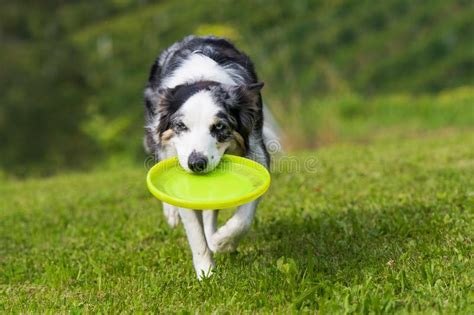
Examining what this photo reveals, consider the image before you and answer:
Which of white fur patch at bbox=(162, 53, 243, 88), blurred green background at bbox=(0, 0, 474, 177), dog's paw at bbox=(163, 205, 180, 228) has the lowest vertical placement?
blurred green background at bbox=(0, 0, 474, 177)

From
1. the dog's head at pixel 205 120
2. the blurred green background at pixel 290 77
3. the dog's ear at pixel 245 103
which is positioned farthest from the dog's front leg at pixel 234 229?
the blurred green background at pixel 290 77

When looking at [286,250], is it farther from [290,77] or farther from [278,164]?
[290,77]

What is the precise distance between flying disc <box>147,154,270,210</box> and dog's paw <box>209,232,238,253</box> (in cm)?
44

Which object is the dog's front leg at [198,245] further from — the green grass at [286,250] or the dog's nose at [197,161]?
the dog's nose at [197,161]

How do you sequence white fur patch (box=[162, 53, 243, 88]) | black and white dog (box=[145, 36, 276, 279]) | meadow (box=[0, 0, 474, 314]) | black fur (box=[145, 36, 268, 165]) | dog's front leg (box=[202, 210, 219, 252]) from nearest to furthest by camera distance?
meadow (box=[0, 0, 474, 314])
black and white dog (box=[145, 36, 276, 279])
black fur (box=[145, 36, 268, 165])
white fur patch (box=[162, 53, 243, 88])
dog's front leg (box=[202, 210, 219, 252])

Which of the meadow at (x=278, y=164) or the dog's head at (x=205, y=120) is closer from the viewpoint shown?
→ the meadow at (x=278, y=164)

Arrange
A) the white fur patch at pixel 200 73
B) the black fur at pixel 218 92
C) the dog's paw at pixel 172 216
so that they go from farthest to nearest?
the dog's paw at pixel 172 216 < the white fur patch at pixel 200 73 < the black fur at pixel 218 92

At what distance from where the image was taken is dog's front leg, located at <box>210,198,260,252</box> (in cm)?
474

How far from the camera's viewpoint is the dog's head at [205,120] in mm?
4344

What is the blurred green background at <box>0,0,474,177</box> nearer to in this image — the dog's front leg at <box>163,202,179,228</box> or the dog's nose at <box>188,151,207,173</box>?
the dog's front leg at <box>163,202,179,228</box>

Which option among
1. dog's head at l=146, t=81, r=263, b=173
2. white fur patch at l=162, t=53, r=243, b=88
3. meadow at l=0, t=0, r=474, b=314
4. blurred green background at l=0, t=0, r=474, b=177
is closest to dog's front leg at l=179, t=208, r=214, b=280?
meadow at l=0, t=0, r=474, b=314

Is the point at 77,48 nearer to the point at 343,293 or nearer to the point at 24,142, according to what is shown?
the point at 24,142

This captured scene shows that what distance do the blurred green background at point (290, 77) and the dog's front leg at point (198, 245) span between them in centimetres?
838

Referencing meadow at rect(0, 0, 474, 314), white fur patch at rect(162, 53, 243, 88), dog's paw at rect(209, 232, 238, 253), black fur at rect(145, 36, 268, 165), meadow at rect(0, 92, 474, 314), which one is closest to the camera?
meadow at rect(0, 92, 474, 314)
